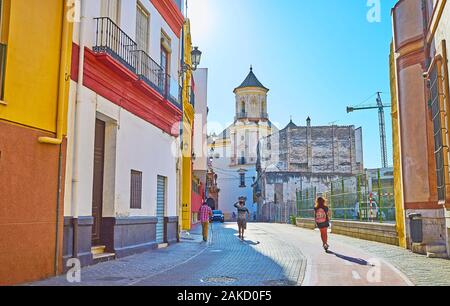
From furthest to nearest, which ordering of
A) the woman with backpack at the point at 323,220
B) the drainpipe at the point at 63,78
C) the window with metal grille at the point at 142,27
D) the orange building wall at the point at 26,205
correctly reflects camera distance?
the window with metal grille at the point at 142,27
the woman with backpack at the point at 323,220
the drainpipe at the point at 63,78
the orange building wall at the point at 26,205

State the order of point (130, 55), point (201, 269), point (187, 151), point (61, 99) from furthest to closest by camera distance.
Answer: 1. point (187, 151)
2. point (130, 55)
3. point (201, 269)
4. point (61, 99)

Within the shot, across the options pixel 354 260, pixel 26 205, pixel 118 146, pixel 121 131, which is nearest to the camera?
pixel 26 205

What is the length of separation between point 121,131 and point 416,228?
839 centimetres

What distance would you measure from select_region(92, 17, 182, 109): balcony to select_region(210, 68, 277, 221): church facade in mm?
53995

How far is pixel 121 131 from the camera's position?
39.6 ft

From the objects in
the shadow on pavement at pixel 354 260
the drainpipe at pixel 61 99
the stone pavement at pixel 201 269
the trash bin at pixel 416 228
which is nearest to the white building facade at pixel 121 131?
the drainpipe at pixel 61 99

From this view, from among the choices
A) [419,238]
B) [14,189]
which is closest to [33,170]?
[14,189]

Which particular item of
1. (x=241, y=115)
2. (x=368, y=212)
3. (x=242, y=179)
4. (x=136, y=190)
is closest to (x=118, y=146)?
(x=136, y=190)

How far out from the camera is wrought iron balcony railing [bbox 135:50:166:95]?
12912 millimetres

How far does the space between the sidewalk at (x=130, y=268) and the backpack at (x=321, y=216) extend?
3558 mm

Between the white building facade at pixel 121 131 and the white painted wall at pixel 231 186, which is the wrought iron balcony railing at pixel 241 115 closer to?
the white painted wall at pixel 231 186

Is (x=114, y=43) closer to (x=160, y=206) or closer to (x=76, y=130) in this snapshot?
(x=76, y=130)

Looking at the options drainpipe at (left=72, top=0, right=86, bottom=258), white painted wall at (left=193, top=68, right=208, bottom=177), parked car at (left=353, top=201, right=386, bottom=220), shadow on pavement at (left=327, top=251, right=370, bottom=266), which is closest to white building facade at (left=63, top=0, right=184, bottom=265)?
drainpipe at (left=72, top=0, right=86, bottom=258)

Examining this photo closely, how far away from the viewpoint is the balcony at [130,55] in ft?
35.0
